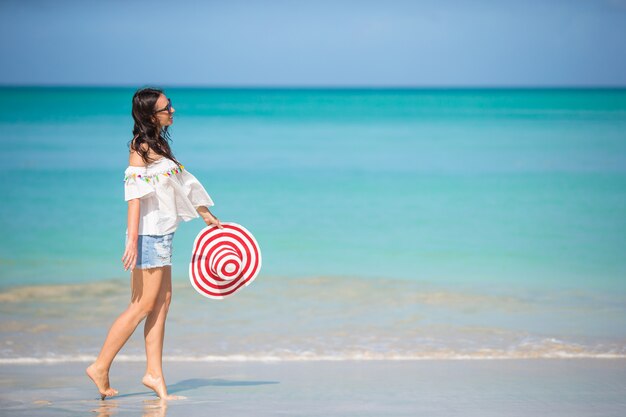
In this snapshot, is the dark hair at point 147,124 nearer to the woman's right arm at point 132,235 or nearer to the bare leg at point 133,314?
the woman's right arm at point 132,235

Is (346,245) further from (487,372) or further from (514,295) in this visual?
(487,372)

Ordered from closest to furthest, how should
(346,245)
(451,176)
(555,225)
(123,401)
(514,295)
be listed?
→ (123,401) < (514,295) < (346,245) < (555,225) < (451,176)

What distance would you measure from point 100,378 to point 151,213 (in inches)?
28.7

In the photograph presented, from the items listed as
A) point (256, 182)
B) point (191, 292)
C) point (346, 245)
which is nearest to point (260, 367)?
point (191, 292)

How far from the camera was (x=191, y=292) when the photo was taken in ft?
21.7

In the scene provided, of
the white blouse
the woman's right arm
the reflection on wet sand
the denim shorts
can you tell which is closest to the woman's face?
the white blouse

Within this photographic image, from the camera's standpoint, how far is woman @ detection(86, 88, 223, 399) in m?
3.73

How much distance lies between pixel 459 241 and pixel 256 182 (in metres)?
6.56

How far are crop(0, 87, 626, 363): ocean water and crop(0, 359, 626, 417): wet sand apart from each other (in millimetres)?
275

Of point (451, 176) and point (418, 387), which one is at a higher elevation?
point (451, 176)

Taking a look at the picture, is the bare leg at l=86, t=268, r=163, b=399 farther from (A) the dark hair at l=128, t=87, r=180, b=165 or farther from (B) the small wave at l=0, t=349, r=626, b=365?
(B) the small wave at l=0, t=349, r=626, b=365

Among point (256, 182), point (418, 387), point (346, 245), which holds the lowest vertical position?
point (418, 387)

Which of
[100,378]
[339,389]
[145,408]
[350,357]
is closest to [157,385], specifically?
[145,408]

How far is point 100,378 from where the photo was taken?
3.92 m
